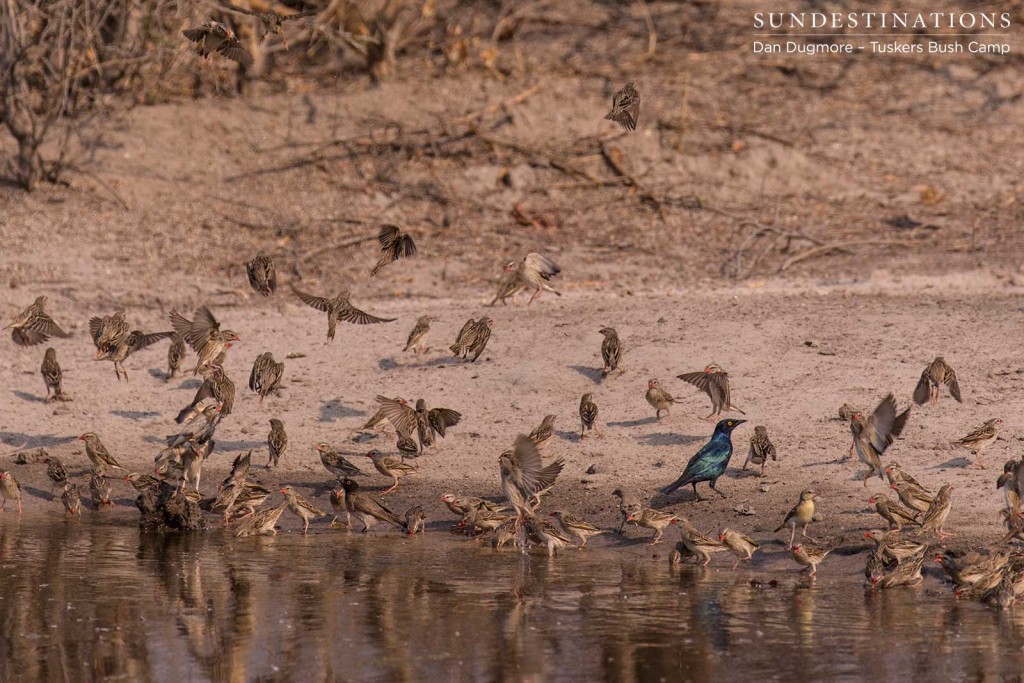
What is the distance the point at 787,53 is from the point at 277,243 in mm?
8919

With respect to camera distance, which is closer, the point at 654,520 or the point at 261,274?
the point at 654,520

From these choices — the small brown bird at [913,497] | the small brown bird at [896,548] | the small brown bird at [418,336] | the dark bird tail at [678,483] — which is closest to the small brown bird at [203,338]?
the small brown bird at [418,336]

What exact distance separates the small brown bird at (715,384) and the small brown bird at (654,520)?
72.0 inches

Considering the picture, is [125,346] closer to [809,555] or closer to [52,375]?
[52,375]

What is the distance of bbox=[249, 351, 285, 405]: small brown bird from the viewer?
12852mm

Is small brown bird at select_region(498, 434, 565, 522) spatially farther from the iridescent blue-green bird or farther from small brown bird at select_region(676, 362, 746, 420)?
small brown bird at select_region(676, 362, 746, 420)

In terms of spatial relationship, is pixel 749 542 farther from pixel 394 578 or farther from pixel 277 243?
pixel 277 243

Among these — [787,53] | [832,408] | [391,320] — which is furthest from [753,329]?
[787,53]

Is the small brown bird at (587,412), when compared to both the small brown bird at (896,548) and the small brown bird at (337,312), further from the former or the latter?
the small brown bird at (896,548)

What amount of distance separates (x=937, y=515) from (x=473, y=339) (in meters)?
4.84

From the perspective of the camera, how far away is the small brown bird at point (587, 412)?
11.9 metres

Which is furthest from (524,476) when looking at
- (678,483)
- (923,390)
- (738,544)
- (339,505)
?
(923,390)

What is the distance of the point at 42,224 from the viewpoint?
56.6 feet

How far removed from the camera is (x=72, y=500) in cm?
1131
